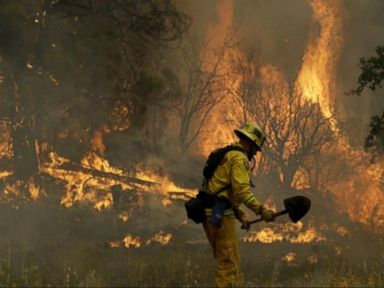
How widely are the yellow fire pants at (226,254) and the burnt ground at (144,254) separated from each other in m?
1.44

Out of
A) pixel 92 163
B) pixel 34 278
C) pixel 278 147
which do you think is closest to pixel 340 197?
pixel 278 147

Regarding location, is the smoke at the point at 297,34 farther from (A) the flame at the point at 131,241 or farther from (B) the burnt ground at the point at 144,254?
(A) the flame at the point at 131,241

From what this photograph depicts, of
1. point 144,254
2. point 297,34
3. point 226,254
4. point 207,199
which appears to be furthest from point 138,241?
point 297,34

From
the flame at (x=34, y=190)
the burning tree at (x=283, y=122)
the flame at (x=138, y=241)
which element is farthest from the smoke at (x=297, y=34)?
the flame at (x=138, y=241)

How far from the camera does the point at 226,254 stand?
6.31 m

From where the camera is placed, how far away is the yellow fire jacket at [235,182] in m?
6.19

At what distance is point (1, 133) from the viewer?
15094 millimetres

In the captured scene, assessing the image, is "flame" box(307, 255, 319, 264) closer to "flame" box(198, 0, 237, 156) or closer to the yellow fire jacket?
the yellow fire jacket

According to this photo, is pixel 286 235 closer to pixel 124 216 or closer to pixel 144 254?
pixel 124 216

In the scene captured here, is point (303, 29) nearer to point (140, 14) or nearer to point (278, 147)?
point (278, 147)

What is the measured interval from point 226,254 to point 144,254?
5.20 m

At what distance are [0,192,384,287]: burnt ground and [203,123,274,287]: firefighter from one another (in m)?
1.47

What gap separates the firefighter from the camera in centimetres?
622

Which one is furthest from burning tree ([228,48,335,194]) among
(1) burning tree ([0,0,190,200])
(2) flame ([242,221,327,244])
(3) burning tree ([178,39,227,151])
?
(1) burning tree ([0,0,190,200])
